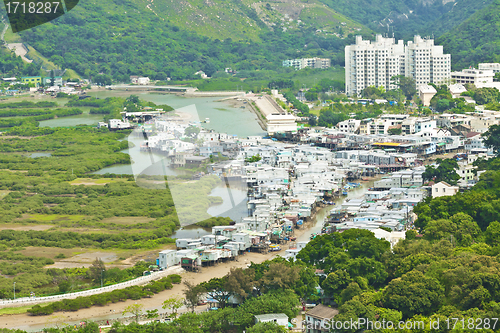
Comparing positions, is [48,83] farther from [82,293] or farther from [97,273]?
[82,293]

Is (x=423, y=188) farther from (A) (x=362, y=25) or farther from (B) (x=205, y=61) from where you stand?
(A) (x=362, y=25)

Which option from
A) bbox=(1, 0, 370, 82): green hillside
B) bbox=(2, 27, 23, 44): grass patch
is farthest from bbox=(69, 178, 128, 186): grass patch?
bbox=(2, 27, 23, 44): grass patch

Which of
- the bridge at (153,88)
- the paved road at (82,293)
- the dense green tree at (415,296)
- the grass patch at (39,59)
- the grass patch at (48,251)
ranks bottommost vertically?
the paved road at (82,293)

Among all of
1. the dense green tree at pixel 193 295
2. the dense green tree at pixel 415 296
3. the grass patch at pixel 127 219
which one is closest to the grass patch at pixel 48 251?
the grass patch at pixel 127 219

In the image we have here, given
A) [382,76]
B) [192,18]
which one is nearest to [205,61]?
[192,18]

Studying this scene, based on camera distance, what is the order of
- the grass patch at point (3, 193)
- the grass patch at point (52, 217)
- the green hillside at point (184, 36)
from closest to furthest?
the grass patch at point (52, 217)
the grass patch at point (3, 193)
the green hillside at point (184, 36)

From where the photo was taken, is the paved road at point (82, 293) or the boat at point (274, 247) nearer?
the paved road at point (82, 293)

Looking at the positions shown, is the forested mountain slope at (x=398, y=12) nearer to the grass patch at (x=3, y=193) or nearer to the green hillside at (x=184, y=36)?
the green hillside at (x=184, y=36)

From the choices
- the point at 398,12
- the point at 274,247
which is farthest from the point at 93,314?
the point at 398,12
